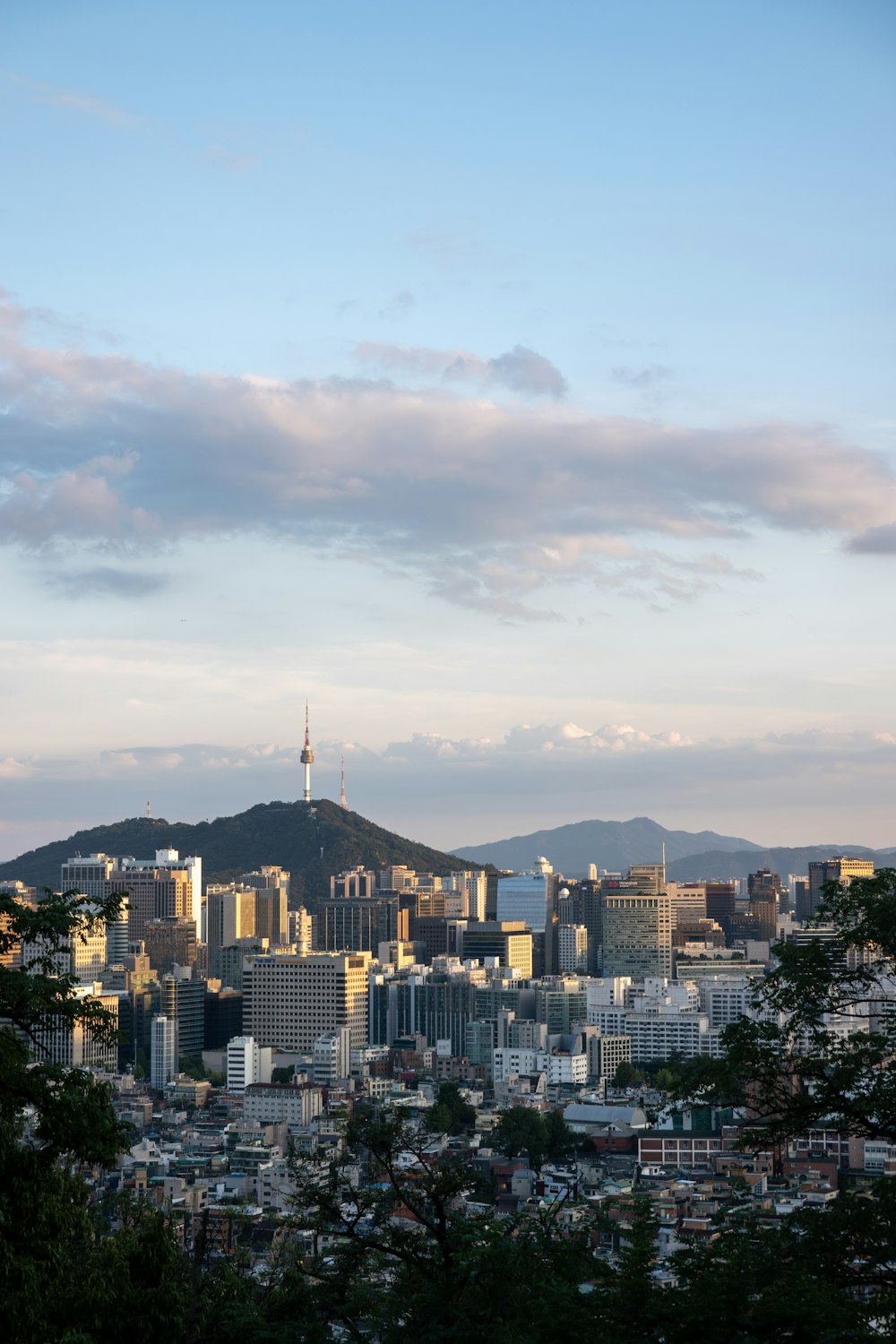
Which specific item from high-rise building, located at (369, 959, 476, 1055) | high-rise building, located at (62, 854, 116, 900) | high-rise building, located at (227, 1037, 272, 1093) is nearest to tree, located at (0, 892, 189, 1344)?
high-rise building, located at (227, 1037, 272, 1093)

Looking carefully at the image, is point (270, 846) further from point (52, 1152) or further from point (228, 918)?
point (52, 1152)

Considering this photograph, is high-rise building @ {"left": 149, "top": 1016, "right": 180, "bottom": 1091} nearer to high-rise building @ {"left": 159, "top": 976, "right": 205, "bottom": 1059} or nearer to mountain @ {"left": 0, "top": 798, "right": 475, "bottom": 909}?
high-rise building @ {"left": 159, "top": 976, "right": 205, "bottom": 1059}

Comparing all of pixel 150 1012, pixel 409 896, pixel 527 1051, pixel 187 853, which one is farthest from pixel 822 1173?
pixel 187 853

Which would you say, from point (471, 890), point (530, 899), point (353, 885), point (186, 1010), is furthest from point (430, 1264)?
point (353, 885)

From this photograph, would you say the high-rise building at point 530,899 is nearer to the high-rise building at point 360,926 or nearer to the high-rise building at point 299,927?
the high-rise building at point 360,926

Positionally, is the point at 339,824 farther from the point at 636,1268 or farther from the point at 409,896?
the point at 636,1268

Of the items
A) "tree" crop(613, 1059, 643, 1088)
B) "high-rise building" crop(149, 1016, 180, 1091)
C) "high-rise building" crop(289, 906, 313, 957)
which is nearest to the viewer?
"tree" crop(613, 1059, 643, 1088)
